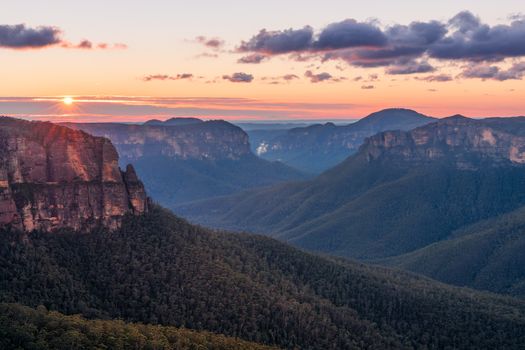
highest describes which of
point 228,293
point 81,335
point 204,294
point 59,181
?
point 59,181

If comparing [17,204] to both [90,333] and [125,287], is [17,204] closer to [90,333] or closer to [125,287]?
[125,287]

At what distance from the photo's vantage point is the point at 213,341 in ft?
302

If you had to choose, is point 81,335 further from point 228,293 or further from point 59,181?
point 59,181

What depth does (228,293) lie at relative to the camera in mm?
118438

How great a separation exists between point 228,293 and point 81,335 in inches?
1743

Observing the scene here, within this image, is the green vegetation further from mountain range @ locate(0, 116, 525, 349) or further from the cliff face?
the cliff face

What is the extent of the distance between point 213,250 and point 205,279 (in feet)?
53.3

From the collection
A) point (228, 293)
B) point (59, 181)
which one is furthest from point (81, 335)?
point (59, 181)

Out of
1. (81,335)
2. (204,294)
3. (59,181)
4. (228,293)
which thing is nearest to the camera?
(81,335)

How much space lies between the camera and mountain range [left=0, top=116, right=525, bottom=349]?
10331 cm

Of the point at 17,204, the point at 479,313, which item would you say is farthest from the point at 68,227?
the point at 479,313

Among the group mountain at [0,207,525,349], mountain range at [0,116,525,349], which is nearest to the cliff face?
mountain range at [0,116,525,349]

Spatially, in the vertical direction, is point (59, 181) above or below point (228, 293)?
above

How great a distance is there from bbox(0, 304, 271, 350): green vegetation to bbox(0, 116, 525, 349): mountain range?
44cm
